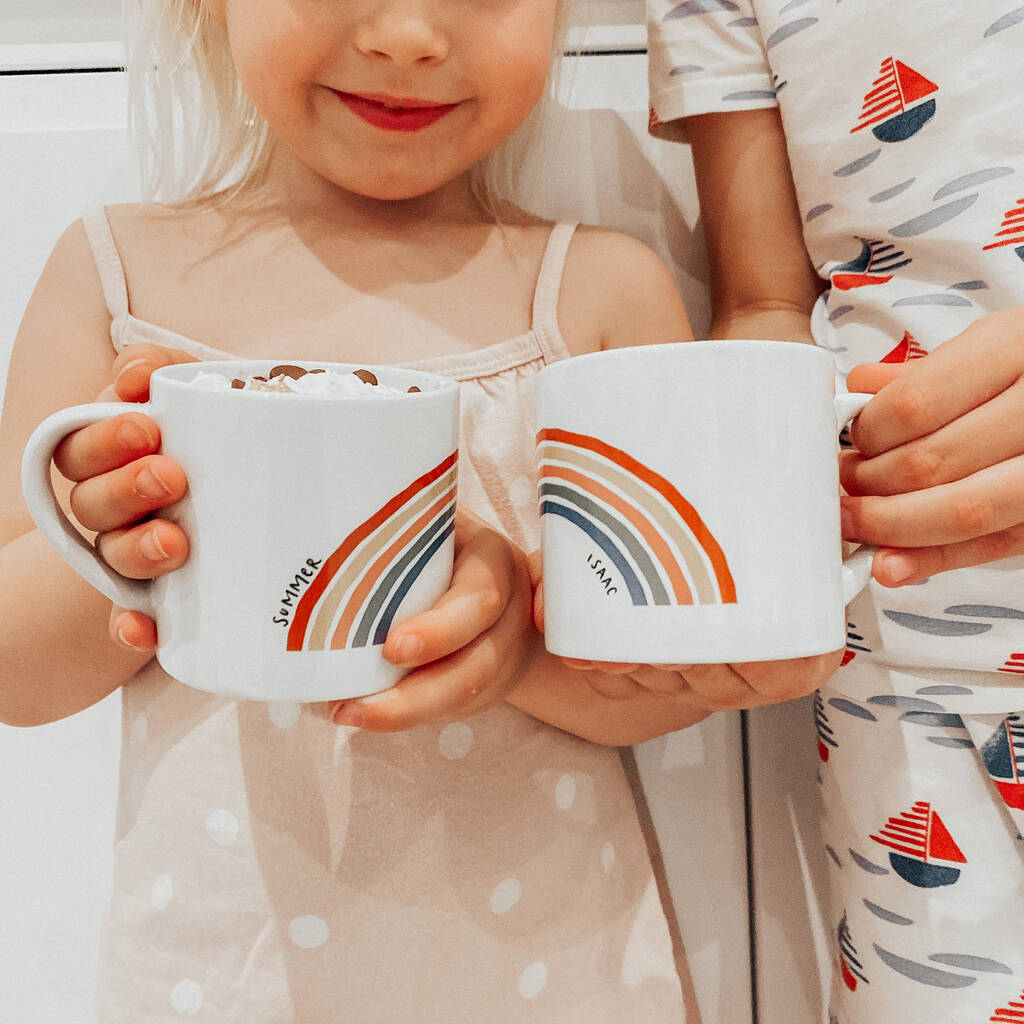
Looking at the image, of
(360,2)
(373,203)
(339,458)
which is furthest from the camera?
(373,203)

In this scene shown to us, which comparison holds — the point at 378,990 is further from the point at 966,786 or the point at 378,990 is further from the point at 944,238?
the point at 944,238

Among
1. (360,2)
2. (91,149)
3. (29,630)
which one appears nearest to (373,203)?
(360,2)

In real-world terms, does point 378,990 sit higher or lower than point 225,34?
lower

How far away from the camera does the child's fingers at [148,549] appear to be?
13.1 inches

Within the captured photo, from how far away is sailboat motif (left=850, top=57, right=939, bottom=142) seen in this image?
53cm

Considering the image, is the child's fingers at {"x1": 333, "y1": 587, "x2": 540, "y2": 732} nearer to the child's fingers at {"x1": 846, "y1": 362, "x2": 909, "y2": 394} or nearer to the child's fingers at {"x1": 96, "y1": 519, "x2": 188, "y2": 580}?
the child's fingers at {"x1": 96, "y1": 519, "x2": 188, "y2": 580}

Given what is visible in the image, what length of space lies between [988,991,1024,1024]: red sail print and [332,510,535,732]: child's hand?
35 cm

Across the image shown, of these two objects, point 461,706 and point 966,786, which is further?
point 966,786

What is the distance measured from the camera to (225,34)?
617 millimetres

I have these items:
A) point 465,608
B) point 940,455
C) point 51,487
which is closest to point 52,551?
point 51,487

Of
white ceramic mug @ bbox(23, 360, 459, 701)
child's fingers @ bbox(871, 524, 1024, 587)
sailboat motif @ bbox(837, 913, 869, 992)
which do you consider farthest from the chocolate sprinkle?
sailboat motif @ bbox(837, 913, 869, 992)

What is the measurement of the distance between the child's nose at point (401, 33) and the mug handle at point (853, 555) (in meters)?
0.29

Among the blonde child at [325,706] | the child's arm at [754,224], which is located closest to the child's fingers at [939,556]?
the blonde child at [325,706]

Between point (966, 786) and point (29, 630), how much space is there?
558 millimetres
